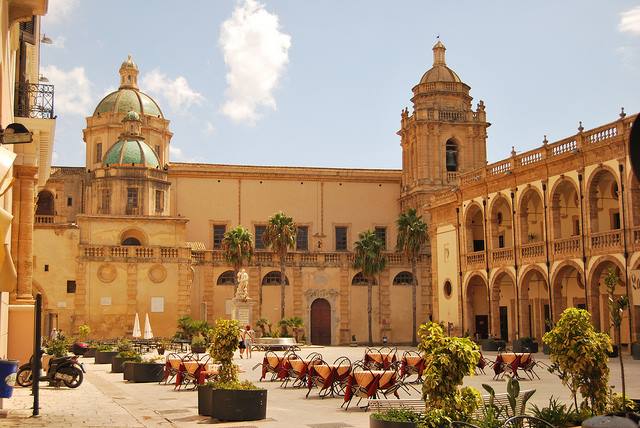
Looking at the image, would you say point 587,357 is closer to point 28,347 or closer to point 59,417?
point 59,417

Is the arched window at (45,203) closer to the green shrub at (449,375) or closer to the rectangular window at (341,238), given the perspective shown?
the rectangular window at (341,238)

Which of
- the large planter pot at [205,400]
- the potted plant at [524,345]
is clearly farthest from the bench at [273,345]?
the large planter pot at [205,400]

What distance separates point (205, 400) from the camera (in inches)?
597

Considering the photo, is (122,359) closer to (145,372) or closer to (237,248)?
(145,372)

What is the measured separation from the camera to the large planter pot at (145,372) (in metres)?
22.8

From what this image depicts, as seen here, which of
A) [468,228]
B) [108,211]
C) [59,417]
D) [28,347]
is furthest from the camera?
[108,211]

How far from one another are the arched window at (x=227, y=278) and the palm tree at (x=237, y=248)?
1945 millimetres

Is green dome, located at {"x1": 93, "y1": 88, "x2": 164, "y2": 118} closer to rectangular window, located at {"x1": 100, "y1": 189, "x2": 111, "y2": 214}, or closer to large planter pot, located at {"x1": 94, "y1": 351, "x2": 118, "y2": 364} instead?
rectangular window, located at {"x1": 100, "y1": 189, "x2": 111, "y2": 214}

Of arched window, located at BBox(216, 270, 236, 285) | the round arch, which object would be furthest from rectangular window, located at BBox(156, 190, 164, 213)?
arched window, located at BBox(216, 270, 236, 285)

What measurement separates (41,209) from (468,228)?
31273 millimetres

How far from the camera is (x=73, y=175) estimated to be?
201 ft

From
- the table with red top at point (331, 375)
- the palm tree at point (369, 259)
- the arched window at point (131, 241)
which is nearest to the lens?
the table with red top at point (331, 375)

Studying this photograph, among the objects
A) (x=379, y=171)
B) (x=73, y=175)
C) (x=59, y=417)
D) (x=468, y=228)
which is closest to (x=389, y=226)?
(x=379, y=171)

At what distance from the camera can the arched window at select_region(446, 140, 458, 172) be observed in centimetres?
6125
